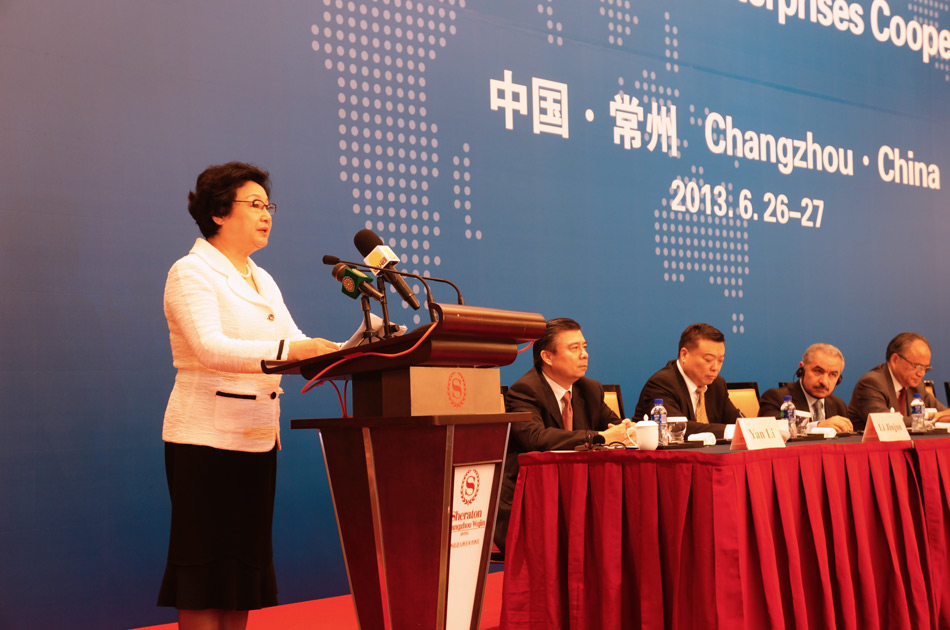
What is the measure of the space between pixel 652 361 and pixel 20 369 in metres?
3.24

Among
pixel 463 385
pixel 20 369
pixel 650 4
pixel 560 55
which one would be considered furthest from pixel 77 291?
pixel 650 4

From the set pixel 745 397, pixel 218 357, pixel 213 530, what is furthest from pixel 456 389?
pixel 745 397

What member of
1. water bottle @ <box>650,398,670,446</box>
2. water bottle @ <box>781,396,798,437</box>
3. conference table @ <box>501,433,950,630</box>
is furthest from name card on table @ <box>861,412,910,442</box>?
water bottle @ <box>650,398,670,446</box>

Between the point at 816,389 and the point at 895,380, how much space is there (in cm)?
53

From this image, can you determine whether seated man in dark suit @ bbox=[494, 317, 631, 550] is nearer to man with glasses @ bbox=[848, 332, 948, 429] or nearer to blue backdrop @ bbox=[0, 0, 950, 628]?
blue backdrop @ bbox=[0, 0, 950, 628]

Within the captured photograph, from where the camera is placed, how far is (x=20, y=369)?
314 centimetres

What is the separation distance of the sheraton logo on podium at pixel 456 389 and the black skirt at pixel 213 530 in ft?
2.13

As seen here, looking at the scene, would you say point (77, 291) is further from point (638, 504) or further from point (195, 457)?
point (638, 504)

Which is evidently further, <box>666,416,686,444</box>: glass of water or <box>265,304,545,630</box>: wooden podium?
<box>666,416,686,444</box>: glass of water

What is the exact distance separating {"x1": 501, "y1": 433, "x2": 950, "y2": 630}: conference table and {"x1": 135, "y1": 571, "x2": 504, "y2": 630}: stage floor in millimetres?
841

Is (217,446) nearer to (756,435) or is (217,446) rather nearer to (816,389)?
(756,435)

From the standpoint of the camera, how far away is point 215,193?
2.28 m

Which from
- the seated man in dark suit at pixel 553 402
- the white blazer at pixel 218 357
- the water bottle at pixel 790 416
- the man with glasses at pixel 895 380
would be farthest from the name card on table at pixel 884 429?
the white blazer at pixel 218 357

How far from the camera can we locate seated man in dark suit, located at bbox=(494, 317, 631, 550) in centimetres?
302
